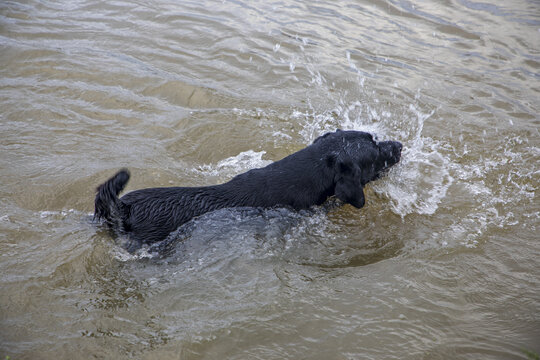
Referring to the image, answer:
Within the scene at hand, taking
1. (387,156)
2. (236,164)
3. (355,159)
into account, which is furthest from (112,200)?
(387,156)

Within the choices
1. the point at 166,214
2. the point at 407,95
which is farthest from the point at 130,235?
the point at 407,95

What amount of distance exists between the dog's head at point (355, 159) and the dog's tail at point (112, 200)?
2234 millimetres

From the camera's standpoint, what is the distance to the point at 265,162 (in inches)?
244

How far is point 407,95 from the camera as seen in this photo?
777 centimetres

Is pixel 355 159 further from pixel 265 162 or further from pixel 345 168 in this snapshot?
pixel 265 162

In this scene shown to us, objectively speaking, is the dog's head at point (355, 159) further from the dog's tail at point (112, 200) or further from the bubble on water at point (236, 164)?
the dog's tail at point (112, 200)

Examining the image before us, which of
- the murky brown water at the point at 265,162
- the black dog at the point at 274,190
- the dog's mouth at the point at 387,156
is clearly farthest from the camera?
the dog's mouth at the point at 387,156

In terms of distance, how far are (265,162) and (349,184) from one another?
161 centimetres

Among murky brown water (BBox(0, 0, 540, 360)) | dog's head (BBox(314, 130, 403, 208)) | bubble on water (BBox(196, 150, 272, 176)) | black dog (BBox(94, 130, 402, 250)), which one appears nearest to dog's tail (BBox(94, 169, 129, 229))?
black dog (BBox(94, 130, 402, 250))

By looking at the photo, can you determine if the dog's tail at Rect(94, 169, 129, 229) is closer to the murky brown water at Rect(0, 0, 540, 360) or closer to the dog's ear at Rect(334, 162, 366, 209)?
the murky brown water at Rect(0, 0, 540, 360)

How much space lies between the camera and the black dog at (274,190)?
14.0 ft

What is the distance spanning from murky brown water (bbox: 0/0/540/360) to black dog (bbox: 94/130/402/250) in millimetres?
184

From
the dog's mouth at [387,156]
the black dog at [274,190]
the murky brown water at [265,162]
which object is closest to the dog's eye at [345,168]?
the black dog at [274,190]

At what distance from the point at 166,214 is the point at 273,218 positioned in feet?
3.73
